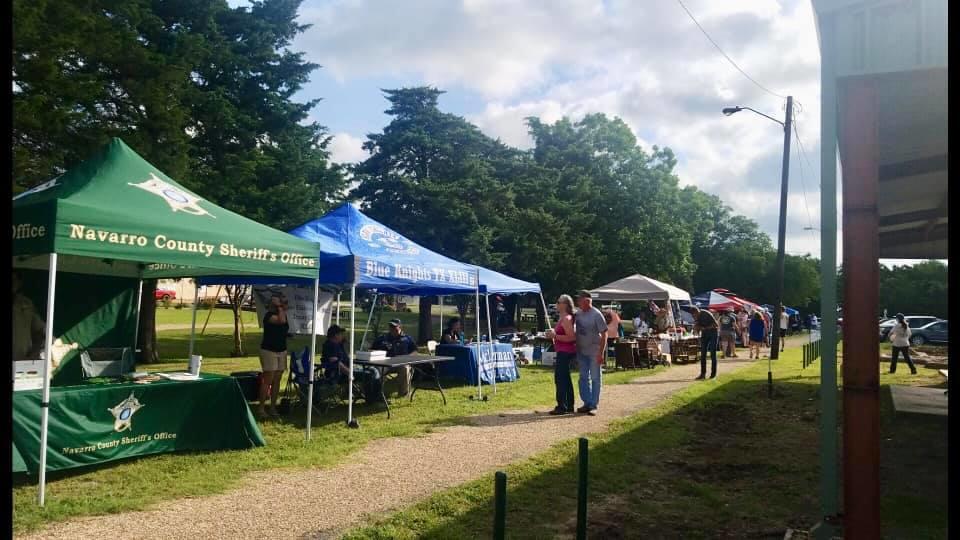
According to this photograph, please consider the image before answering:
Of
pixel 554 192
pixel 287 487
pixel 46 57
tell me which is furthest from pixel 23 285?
pixel 554 192

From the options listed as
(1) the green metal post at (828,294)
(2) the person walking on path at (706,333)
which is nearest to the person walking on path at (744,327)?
(2) the person walking on path at (706,333)

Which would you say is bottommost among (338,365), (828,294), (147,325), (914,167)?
(338,365)

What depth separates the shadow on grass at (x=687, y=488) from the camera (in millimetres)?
4949

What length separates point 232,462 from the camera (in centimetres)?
652

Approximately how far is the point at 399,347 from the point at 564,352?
3633 millimetres

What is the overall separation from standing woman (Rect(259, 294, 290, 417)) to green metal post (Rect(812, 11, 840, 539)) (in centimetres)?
668

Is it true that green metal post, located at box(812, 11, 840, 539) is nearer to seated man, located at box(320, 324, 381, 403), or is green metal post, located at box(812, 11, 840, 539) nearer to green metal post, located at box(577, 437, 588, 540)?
green metal post, located at box(577, 437, 588, 540)

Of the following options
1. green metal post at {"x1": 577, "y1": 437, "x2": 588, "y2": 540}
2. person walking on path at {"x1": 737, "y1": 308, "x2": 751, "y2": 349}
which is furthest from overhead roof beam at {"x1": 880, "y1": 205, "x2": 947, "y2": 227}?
person walking on path at {"x1": 737, "y1": 308, "x2": 751, "y2": 349}

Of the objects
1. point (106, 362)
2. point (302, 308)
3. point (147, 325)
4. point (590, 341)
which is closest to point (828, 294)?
point (590, 341)

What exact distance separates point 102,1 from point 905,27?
654 inches

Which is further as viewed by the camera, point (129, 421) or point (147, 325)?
point (147, 325)

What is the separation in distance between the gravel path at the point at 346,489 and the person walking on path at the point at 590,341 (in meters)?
0.55

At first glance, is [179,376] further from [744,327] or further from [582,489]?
[744,327]

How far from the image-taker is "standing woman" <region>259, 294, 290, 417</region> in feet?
29.2
